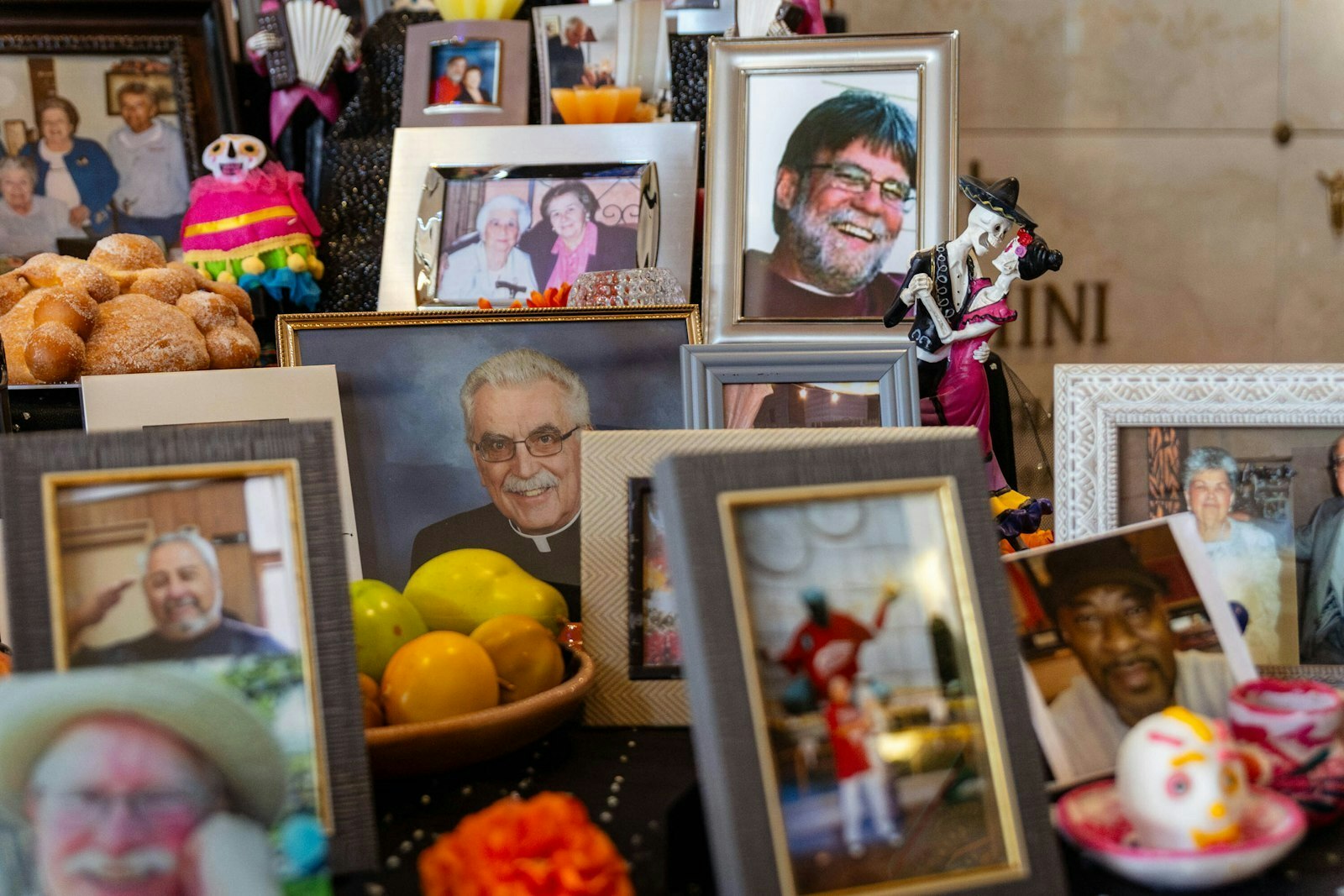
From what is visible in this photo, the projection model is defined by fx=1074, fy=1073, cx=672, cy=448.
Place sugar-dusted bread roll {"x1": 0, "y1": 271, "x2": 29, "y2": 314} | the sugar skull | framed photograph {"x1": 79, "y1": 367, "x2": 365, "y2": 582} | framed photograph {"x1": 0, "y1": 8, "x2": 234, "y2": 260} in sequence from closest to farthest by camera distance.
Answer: framed photograph {"x1": 79, "y1": 367, "x2": 365, "y2": 582}
sugar-dusted bread roll {"x1": 0, "y1": 271, "x2": 29, "y2": 314}
the sugar skull
framed photograph {"x1": 0, "y1": 8, "x2": 234, "y2": 260}

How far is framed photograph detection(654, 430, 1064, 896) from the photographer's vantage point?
1.44 feet

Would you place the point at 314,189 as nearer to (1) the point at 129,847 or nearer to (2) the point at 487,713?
(2) the point at 487,713

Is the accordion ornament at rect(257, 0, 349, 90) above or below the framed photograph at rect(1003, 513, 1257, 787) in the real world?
above

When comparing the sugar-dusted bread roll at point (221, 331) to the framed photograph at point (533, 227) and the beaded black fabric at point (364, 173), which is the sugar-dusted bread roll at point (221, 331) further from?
the beaded black fabric at point (364, 173)

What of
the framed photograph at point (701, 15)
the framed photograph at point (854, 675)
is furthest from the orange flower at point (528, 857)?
the framed photograph at point (701, 15)

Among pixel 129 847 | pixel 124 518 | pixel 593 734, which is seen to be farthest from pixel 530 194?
pixel 129 847

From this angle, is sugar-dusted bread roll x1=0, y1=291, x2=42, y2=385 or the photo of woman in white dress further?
the photo of woman in white dress

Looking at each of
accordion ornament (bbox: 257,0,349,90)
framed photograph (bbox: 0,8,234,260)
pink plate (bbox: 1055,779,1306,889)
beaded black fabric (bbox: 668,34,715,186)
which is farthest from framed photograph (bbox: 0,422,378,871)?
framed photograph (bbox: 0,8,234,260)

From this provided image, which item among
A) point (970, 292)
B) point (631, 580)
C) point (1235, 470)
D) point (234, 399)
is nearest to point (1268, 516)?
point (1235, 470)

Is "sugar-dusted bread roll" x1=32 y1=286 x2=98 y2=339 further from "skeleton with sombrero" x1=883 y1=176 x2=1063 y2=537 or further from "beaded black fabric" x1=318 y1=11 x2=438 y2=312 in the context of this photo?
"skeleton with sombrero" x1=883 y1=176 x2=1063 y2=537

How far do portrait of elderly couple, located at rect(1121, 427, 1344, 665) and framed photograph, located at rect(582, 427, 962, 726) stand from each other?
0.18 m

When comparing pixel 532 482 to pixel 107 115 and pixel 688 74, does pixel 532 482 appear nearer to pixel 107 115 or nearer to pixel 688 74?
pixel 688 74

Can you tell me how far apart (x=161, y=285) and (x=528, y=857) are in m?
0.86

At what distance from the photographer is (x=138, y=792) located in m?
0.41
